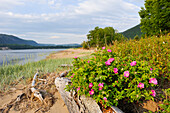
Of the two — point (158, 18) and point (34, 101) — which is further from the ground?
point (158, 18)

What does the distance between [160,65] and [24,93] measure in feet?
14.3

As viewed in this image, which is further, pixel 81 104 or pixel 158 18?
pixel 158 18

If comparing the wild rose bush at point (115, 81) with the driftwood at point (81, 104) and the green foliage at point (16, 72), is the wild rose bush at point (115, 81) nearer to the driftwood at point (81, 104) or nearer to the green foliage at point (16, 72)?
the driftwood at point (81, 104)

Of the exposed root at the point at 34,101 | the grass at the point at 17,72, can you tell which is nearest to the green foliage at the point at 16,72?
the grass at the point at 17,72

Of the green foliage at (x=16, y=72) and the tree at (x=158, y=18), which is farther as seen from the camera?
the tree at (x=158, y=18)

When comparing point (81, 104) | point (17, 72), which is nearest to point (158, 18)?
point (17, 72)

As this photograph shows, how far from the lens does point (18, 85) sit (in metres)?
4.51

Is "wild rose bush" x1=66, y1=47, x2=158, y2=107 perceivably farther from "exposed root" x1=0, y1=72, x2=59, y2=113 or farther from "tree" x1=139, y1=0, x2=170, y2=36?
"tree" x1=139, y1=0, x2=170, y2=36

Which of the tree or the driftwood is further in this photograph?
the tree

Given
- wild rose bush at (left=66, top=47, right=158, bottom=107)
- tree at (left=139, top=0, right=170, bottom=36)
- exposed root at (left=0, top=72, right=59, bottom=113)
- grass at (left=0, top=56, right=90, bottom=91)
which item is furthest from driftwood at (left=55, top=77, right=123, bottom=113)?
tree at (left=139, top=0, right=170, bottom=36)

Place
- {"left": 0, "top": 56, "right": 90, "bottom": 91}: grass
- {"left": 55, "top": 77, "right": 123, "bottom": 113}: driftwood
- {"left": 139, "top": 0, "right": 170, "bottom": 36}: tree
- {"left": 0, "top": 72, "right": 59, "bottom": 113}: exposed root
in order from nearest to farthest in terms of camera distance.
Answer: {"left": 55, "top": 77, "right": 123, "bottom": 113}: driftwood → {"left": 0, "top": 72, "right": 59, "bottom": 113}: exposed root → {"left": 0, "top": 56, "right": 90, "bottom": 91}: grass → {"left": 139, "top": 0, "right": 170, "bottom": 36}: tree

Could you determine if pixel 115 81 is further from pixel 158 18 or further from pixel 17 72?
pixel 158 18

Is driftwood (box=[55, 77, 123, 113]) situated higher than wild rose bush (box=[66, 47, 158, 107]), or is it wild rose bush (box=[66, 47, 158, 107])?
wild rose bush (box=[66, 47, 158, 107])

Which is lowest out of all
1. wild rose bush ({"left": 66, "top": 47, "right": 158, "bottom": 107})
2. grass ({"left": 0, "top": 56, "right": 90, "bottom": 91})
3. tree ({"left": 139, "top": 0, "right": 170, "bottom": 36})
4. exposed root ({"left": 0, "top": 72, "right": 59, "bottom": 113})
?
exposed root ({"left": 0, "top": 72, "right": 59, "bottom": 113})
